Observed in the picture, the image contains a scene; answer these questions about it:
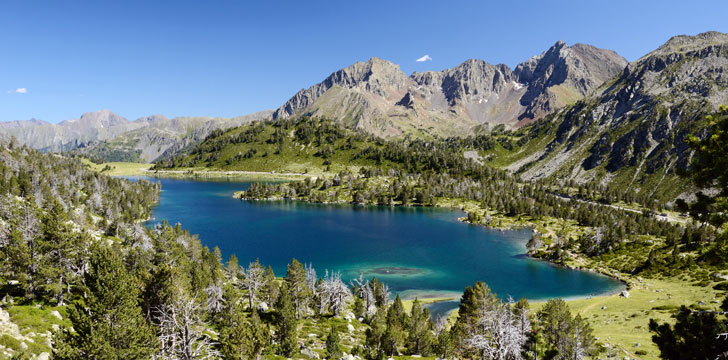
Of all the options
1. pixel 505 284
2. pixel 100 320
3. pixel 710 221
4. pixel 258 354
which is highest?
pixel 710 221

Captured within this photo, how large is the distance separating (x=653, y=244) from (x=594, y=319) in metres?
78.0

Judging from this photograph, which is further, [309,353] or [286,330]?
[309,353]

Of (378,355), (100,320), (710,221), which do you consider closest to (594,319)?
(378,355)

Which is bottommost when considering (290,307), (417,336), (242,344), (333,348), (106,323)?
(417,336)

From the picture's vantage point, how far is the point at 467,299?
195 feet

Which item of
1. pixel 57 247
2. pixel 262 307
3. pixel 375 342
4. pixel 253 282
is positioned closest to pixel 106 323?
pixel 57 247

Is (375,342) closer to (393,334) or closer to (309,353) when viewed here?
(393,334)

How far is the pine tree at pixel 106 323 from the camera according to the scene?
26.9m

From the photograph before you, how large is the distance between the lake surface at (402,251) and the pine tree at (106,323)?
67911 mm

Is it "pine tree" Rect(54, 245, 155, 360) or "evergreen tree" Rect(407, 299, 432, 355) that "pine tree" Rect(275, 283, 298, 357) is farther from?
"evergreen tree" Rect(407, 299, 432, 355)

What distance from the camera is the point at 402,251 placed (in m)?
135

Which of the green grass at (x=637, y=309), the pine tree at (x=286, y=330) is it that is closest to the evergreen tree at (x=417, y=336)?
the pine tree at (x=286, y=330)

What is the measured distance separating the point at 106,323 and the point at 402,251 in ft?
370

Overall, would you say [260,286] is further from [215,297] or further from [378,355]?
[378,355]
